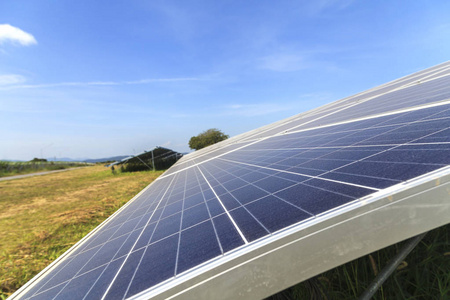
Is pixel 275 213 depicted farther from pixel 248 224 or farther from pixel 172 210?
pixel 172 210

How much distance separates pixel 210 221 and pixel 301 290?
70.2 inches

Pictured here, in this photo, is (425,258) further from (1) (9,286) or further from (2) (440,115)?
(1) (9,286)

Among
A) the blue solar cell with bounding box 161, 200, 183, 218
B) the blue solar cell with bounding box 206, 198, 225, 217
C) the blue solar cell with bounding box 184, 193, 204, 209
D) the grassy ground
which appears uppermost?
the blue solar cell with bounding box 206, 198, 225, 217

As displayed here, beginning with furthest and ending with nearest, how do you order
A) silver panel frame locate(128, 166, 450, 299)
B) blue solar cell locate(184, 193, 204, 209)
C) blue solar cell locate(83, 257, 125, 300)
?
1. blue solar cell locate(184, 193, 204, 209)
2. blue solar cell locate(83, 257, 125, 300)
3. silver panel frame locate(128, 166, 450, 299)

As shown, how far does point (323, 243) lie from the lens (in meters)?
1.18

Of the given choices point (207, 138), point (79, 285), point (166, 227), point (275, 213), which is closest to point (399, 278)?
point (275, 213)

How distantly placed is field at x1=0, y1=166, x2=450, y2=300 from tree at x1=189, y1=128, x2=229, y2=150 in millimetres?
64545

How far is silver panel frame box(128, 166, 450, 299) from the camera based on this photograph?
1.16m

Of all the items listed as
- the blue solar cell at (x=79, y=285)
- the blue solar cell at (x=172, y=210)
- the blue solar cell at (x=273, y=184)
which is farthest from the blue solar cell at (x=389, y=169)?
the blue solar cell at (x=79, y=285)

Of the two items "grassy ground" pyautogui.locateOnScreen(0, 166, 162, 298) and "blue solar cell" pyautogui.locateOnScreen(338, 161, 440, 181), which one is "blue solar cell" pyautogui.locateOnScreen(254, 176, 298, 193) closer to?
"blue solar cell" pyautogui.locateOnScreen(338, 161, 440, 181)

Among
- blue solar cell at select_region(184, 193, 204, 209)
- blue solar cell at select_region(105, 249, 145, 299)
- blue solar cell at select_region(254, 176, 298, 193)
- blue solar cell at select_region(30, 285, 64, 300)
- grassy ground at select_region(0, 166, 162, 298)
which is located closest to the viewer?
blue solar cell at select_region(105, 249, 145, 299)

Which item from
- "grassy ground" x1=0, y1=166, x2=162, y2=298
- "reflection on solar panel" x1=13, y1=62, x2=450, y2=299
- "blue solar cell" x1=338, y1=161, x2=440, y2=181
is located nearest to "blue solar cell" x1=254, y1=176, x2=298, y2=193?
"reflection on solar panel" x1=13, y1=62, x2=450, y2=299

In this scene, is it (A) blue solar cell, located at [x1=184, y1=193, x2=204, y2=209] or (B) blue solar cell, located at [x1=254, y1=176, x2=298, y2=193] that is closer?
(B) blue solar cell, located at [x1=254, y1=176, x2=298, y2=193]

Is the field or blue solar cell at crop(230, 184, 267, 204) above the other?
blue solar cell at crop(230, 184, 267, 204)
